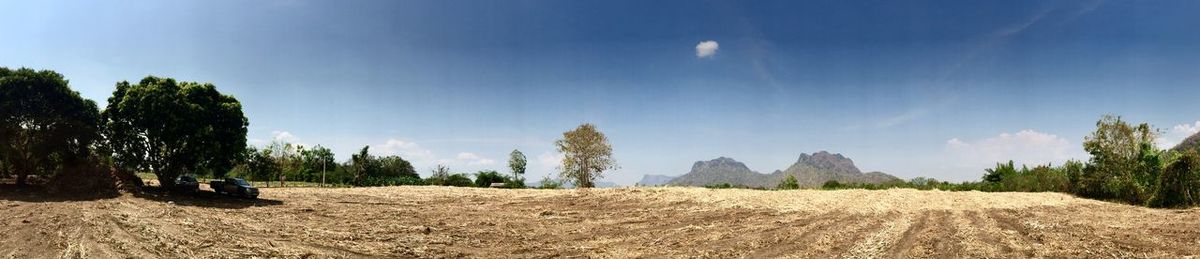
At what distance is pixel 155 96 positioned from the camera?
2150 centimetres

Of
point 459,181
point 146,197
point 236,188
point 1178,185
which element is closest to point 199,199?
point 146,197

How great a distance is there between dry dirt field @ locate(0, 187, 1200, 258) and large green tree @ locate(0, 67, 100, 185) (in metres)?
3.18

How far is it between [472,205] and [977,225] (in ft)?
59.8

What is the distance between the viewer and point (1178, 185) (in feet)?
69.8

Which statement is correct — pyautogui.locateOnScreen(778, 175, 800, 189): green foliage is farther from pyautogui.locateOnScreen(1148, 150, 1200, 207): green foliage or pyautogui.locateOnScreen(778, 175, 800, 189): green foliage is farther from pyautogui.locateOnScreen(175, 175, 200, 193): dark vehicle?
pyautogui.locateOnScreen(175, 175, 200, 193): dark vehicle

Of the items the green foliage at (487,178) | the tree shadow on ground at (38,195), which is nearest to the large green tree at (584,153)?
the green foliage at (487,178)

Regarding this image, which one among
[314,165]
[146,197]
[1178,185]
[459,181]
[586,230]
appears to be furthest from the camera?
[314,165]

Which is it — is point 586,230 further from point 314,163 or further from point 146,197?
point 314,163

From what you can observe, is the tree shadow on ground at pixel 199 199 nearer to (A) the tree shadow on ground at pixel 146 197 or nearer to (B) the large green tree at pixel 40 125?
(A) the tree shadow on ground at pixel 146 197

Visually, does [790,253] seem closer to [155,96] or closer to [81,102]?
[155,96]

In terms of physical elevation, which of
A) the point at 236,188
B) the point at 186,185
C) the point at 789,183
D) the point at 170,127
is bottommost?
the point at 789,183

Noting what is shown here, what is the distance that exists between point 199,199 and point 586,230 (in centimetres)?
1689

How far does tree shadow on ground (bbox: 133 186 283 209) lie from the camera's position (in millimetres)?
19609

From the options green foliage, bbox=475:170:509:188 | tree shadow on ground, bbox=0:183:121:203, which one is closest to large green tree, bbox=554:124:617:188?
green foliage, bbox=475:170:509:188
